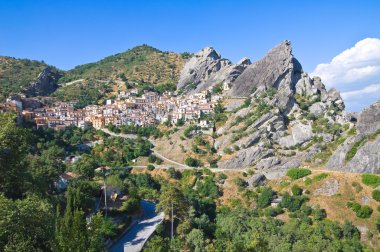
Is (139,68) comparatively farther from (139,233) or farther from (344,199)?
(139,233)

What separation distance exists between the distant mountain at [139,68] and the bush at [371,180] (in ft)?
277

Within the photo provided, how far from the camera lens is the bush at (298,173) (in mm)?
66250

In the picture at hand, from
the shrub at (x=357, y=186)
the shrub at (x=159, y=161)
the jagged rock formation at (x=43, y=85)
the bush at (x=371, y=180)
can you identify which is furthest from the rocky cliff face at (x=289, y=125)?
the jagged rock formation at (x=43, y=85)

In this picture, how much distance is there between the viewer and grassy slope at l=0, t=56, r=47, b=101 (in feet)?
375

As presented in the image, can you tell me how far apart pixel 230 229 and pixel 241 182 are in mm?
21250

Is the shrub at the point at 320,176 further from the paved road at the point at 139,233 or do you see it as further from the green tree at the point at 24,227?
the green tree at the point at 24,227

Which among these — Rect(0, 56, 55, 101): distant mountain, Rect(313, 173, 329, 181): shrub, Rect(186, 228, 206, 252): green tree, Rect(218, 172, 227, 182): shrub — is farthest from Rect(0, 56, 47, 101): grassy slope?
Rect(313, 173, 329, 181): shrub

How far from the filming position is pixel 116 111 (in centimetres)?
10406

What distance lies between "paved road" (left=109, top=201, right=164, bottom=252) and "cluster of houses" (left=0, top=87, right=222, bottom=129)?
44569 mm

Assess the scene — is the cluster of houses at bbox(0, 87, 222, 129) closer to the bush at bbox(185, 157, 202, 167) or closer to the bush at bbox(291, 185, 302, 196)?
the bush at bbox(185, 157, 202, 167)

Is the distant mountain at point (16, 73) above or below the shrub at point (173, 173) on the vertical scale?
above

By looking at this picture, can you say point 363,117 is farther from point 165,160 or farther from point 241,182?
point 165,160

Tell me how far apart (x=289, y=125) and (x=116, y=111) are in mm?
47607

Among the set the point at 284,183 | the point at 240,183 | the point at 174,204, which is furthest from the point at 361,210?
the point at 174,204
